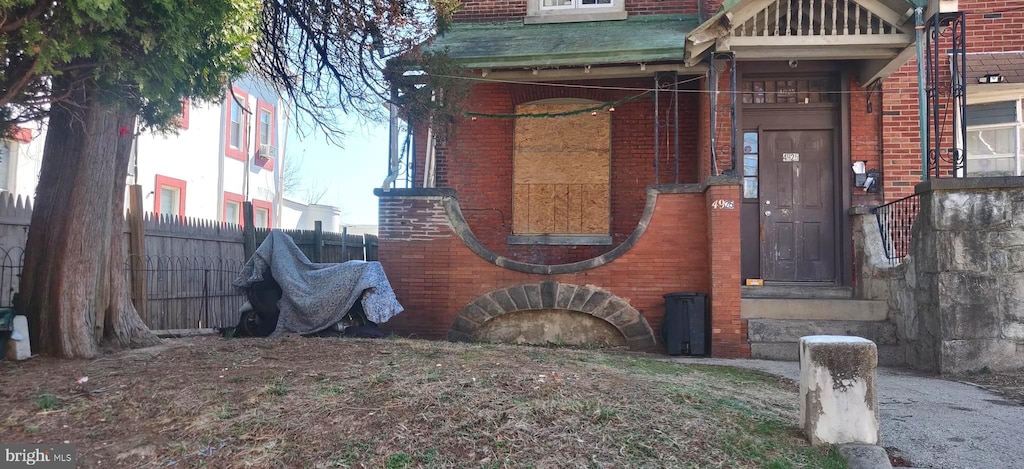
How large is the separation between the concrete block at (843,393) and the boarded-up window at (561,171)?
264 inches

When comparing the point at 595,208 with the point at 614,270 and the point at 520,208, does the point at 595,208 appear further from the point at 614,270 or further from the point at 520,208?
the point at 614,270

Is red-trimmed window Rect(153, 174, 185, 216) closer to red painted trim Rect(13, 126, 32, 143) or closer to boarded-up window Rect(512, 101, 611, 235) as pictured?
red painted trim Rect(13, 126, 32, 143)

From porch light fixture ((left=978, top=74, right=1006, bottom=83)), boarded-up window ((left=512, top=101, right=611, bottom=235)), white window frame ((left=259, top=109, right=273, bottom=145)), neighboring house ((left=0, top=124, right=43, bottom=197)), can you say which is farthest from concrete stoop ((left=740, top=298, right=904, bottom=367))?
white window frame ((left=259, top=109, right=273, bottom=145))

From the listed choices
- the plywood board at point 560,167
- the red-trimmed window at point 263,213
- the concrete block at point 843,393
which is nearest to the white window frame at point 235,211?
the red-trimmed window at point 263,213

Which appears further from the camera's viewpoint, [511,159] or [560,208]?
[511,159]

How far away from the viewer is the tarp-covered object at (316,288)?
8.85 metres

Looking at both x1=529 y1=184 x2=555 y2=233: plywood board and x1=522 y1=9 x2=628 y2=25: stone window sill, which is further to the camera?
x1=522 y1=9 x2=628 y2=25: stone window sill

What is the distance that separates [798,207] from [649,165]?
2235 mm

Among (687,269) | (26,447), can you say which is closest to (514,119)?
(687,269)

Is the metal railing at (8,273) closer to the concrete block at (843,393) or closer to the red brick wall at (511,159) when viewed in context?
the red brick wall at (511,159)

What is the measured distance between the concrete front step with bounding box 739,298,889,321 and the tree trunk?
23.0ft

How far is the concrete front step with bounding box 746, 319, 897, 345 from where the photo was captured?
8672 mm

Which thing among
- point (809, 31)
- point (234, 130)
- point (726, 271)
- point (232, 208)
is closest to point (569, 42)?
point (809, 31)

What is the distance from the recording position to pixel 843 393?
4.46 m
